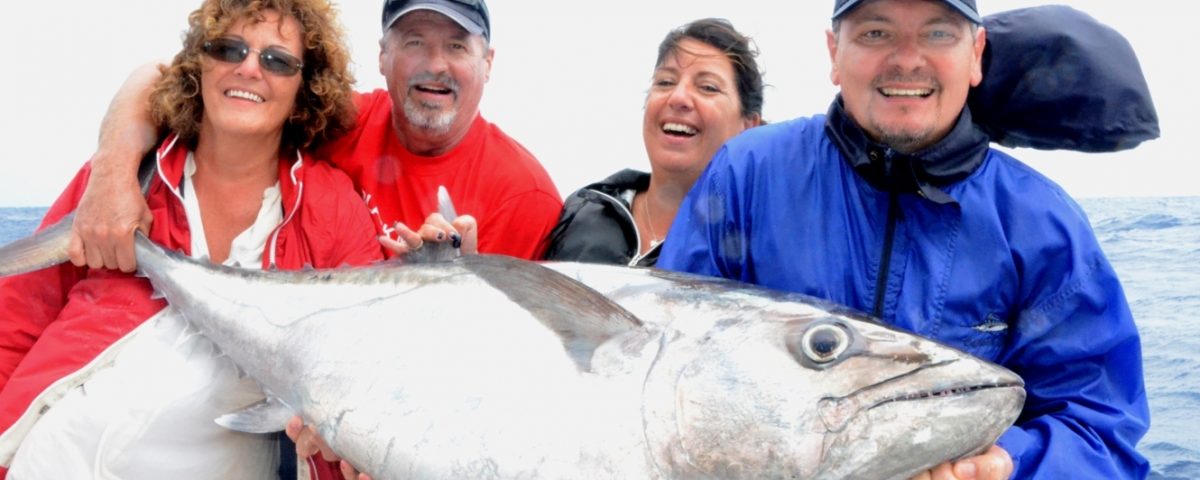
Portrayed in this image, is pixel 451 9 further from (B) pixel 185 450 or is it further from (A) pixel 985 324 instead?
(A) pixel 985 324

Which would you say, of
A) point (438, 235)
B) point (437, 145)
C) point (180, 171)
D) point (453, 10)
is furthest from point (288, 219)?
point (453, 10)

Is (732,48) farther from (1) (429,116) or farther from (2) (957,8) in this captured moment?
(2) (957,8)

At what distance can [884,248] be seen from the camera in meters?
2.41

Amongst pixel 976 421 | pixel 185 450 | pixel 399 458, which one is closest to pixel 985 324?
pixel 976 421

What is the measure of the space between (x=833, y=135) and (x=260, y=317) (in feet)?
5.75

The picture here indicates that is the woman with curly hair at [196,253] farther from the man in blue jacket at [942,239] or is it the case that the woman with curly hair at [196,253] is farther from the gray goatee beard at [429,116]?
the man in blue jacket at [942,239]

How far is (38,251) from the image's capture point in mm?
2771

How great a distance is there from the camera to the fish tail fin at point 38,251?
275cm

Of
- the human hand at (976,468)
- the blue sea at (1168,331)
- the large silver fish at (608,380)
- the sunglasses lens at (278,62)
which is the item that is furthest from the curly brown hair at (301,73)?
the blue sea at (1168,331)

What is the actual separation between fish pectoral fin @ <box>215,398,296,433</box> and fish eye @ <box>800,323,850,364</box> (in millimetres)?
1471

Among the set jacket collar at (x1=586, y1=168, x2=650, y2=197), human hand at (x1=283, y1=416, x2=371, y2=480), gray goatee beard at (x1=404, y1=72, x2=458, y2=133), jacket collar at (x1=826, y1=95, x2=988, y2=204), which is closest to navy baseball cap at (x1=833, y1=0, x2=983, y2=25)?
jacket collar at (x1=826, y1=95, x2=988, y2=204)

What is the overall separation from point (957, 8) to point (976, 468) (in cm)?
128

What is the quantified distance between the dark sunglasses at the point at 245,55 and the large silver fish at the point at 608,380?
3.31ft

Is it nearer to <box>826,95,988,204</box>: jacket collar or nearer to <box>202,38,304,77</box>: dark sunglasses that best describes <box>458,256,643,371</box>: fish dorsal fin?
<box>826,95,988,204</box>: jacket collar
